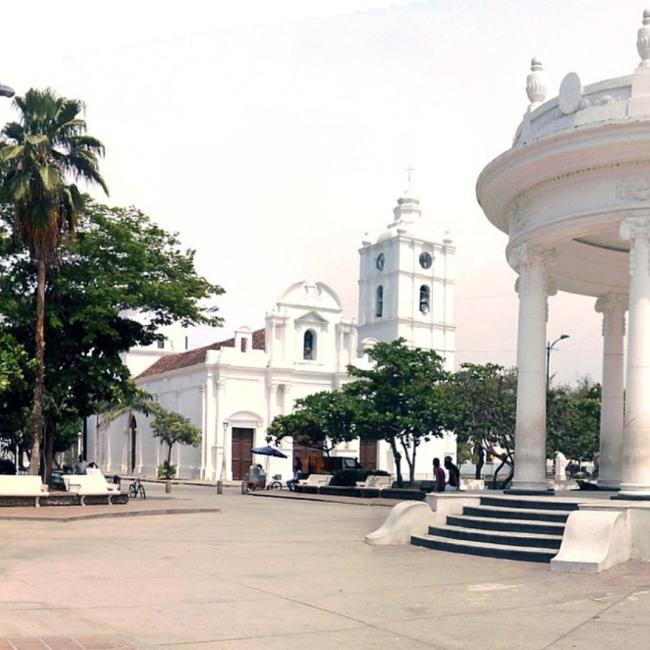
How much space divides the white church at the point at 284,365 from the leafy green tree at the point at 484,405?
2473 centimetres

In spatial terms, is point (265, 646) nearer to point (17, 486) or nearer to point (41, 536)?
point (41, 536)

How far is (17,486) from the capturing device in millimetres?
26703

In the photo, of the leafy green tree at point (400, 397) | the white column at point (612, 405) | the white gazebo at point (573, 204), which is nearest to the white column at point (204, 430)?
→ the leafy green tree at point (400, 397)

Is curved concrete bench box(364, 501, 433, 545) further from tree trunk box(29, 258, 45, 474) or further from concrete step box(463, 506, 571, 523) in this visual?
tree trunk box(29, 258, 45, 474)

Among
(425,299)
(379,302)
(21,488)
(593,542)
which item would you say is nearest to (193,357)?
(379,302)

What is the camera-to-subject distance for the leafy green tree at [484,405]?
46562 millimetres

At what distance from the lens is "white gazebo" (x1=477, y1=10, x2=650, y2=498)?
51.1 feet

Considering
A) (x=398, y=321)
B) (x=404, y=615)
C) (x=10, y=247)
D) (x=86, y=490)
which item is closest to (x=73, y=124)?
(x=10, y=247)

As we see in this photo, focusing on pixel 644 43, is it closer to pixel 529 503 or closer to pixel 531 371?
pixel 531 371

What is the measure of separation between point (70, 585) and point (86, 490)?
57.5 feet

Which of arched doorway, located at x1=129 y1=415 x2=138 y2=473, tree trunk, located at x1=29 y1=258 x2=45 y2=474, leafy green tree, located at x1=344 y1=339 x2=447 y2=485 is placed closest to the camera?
tree trunk, located at x1=29 y1=258 x2=45 y2=474

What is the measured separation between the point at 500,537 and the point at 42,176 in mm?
19319

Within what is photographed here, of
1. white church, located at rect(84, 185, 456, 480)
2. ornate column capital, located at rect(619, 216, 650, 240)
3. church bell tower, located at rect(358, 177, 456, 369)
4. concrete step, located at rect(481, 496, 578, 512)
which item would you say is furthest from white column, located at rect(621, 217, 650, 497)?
church bell tower, located at rect(358, 177, 456, 369)

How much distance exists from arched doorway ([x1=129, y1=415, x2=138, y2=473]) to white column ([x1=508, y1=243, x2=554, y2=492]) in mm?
70689
